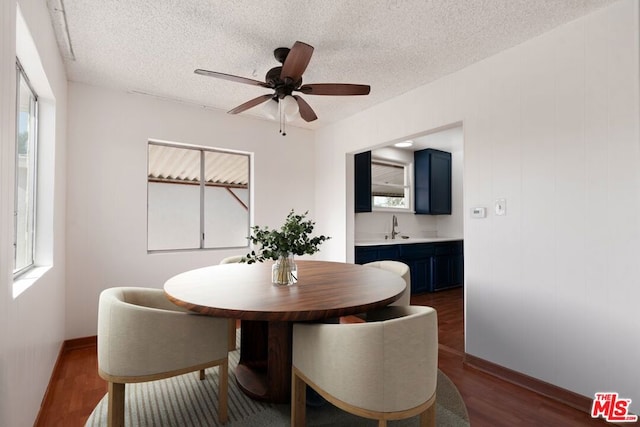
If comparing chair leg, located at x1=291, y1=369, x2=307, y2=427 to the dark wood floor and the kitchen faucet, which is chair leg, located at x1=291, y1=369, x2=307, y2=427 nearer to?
the dark wood floor

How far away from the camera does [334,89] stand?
2.21m

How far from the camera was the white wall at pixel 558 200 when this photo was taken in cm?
181

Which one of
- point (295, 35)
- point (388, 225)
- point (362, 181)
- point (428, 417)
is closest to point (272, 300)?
point (428, 417)

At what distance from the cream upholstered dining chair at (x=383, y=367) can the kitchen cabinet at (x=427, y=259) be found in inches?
110

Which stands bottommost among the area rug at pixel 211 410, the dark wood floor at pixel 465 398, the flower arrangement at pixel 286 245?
the dark wood floor at pixel 465 398

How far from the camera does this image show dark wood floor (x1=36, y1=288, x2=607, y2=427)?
5.97 ft

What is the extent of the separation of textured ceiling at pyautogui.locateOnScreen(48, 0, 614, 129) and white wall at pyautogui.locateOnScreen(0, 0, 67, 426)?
0.33 metres

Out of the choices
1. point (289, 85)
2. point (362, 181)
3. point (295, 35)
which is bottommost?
point (362, 181)

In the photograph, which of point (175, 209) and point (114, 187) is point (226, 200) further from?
point (114, 187)

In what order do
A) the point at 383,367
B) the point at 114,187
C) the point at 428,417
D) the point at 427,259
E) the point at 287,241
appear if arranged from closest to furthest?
1. the point at 383,367
2. the point at 428,417
3. the point at 287,241
4. the point at 114,187
5. the point at 427,259

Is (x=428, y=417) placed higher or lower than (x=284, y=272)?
lower

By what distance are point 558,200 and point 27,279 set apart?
3.39 m

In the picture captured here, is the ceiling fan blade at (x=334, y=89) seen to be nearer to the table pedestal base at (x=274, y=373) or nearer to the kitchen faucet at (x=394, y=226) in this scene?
the table pedestal base at (x=274, y=373)

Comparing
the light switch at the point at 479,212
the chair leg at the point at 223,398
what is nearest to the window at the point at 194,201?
the chair leg at the point at 223,398
